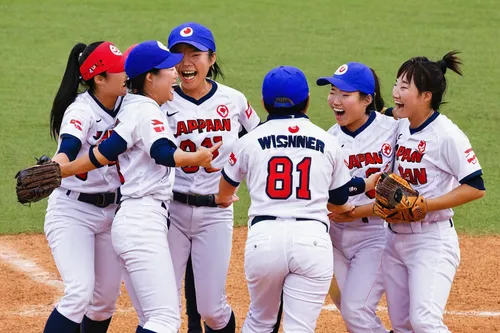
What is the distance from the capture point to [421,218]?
5.66 meters

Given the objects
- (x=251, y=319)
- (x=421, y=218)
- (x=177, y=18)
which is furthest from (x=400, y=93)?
(x=177, y=18)

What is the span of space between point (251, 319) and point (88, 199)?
116 centimetres

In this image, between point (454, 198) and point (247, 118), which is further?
point (247, 118)

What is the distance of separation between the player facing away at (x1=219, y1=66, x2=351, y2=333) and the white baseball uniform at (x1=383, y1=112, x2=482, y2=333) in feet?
1.92

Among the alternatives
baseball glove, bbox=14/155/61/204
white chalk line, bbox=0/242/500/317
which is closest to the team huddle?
baseball glove, bbox=14/155/61/204

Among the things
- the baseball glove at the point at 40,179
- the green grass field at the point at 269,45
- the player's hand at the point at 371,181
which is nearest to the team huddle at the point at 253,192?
the player's hand at the point at 371,181

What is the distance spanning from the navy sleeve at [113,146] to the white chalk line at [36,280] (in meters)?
2.04

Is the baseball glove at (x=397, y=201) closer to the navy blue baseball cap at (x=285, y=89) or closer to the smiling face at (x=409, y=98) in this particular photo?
the smiling face at (x=409, y=98)

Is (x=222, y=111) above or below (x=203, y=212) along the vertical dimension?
above

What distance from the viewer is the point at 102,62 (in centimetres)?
593

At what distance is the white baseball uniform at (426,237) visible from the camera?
5.60m

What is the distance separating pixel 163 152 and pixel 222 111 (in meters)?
0.97

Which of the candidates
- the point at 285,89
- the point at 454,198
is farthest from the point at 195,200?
the point at 454,198

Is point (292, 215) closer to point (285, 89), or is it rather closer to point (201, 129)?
point (285, 89)
